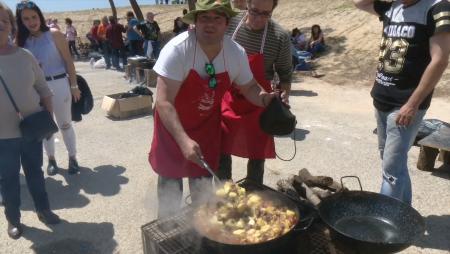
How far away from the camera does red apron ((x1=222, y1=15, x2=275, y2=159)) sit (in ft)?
10.5

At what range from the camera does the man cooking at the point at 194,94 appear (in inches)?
94.7

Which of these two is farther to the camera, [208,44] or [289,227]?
[208,44]

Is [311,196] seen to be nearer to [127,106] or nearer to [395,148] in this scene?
[395,148]

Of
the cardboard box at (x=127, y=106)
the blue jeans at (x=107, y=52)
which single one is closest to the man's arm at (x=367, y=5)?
the cardboard box at (x=127, y=106)

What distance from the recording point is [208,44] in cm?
251

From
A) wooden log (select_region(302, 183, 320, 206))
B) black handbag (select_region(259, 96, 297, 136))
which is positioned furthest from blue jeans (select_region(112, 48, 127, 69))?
black handbag (select_region(259, 96, 297, 136))

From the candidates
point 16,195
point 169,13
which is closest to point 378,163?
point 16,195

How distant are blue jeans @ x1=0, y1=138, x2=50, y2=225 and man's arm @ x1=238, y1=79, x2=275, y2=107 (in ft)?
6.36

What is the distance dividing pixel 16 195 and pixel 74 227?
62cm

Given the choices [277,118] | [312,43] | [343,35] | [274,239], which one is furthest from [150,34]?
[274,239]

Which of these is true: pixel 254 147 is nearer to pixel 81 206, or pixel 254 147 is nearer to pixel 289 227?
Result: pixel 289 227

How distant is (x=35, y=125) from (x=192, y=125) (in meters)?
1.39

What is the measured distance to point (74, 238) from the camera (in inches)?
140

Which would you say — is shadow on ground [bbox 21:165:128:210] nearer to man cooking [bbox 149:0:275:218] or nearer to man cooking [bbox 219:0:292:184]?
man cooking [bbox 149:0:275:218]
